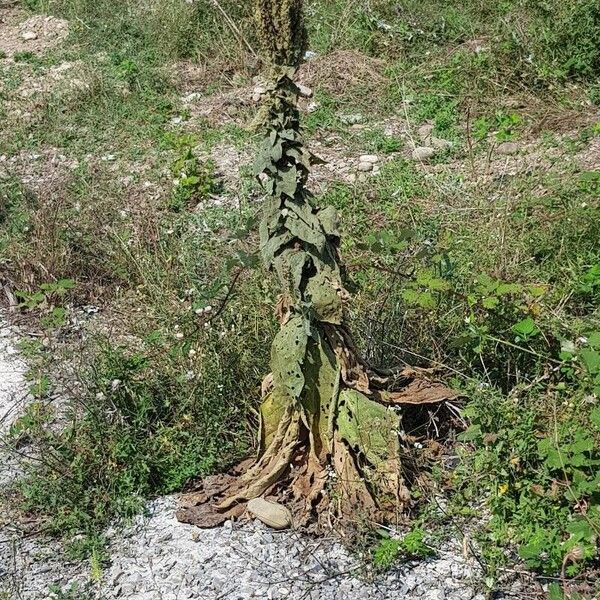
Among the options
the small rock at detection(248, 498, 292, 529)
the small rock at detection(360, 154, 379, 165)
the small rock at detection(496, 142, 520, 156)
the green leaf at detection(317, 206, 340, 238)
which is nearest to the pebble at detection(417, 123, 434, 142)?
the small rock at detection(360, 154, 379, 165)

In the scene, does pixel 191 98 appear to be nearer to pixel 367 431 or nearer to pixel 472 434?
pixel 367 431

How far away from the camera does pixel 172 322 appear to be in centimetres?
437

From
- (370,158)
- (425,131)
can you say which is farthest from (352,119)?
(370,158)

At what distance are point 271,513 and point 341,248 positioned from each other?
6.62 ft

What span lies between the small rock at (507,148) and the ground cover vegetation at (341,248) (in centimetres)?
3

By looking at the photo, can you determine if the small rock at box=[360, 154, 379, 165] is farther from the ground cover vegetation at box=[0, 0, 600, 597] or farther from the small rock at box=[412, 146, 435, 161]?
the small rock at box=[412, 146, 435, 161]

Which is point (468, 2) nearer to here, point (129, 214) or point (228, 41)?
point (228, 41)

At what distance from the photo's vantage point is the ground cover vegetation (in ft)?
11.1

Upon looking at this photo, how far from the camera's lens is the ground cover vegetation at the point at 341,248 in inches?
133

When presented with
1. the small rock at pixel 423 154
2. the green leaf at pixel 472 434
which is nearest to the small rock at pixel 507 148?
the small rock at pixel 423 154

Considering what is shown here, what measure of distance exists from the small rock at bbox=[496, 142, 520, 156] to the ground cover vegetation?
0.03 meters

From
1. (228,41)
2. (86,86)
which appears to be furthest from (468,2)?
(86,86)

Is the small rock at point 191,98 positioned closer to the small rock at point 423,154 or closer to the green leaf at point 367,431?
the small rock at point 423,154

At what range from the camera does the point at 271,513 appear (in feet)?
11.0
